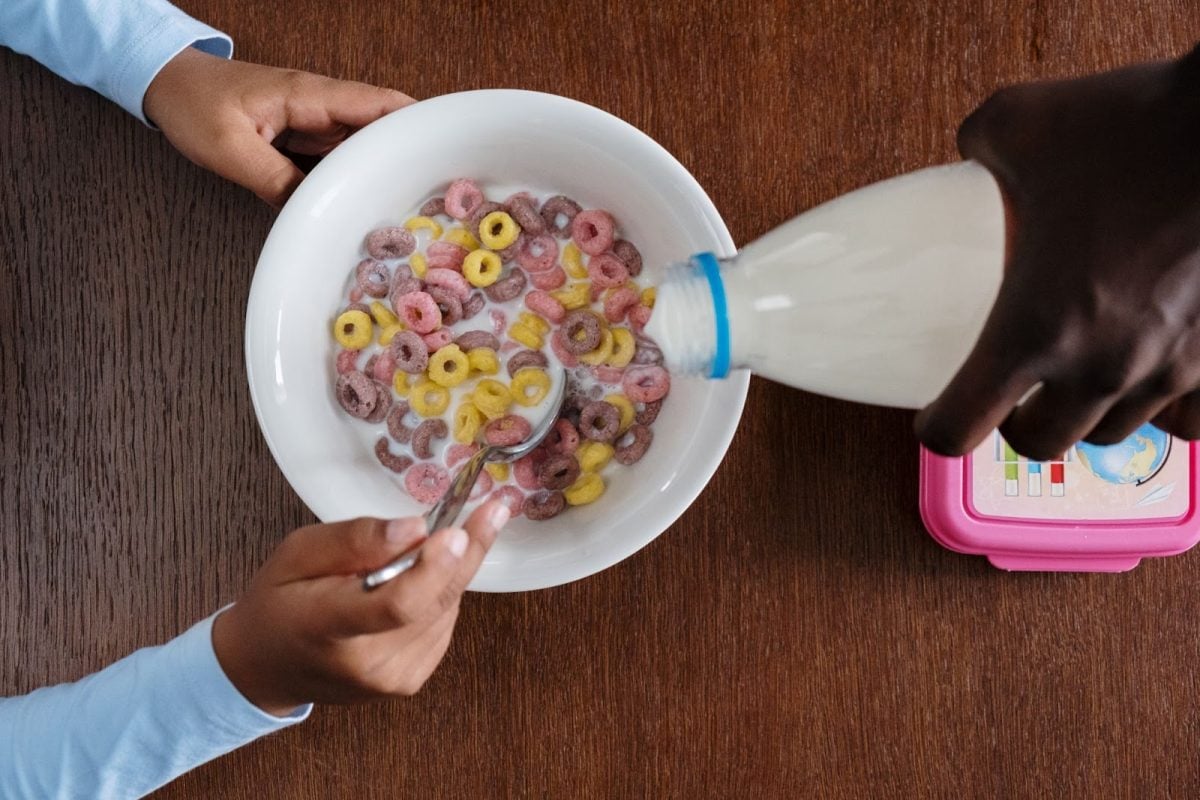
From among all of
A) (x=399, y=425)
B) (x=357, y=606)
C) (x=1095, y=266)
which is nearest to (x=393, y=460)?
(x=399, y=425)

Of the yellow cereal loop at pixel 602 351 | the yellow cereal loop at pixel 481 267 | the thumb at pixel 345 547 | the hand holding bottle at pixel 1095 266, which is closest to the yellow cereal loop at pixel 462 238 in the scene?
the yellow cereal loop at pixel 481 267

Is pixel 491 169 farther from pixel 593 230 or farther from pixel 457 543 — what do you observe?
pixel 457 543

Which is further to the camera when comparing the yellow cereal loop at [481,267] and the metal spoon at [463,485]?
the yellow cereal loop at [481,267]

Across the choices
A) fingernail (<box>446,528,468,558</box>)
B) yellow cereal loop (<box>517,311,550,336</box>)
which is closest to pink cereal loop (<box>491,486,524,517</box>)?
yellow cereal loop (<box>517,311,550,336</box>)

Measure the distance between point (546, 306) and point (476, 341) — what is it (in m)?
0.05

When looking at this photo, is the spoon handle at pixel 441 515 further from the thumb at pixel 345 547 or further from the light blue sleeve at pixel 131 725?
the light blue sleeve at pixel 131 725

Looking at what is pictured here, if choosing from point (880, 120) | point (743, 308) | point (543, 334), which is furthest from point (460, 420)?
point (880, 120)

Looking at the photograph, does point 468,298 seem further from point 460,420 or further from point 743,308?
point 743,308

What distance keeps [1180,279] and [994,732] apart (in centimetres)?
43

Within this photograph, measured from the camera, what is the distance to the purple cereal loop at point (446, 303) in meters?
0.59

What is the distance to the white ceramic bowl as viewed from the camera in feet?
1.68

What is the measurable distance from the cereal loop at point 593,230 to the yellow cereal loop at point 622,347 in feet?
0.18

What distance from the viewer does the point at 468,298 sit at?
595 millimetres

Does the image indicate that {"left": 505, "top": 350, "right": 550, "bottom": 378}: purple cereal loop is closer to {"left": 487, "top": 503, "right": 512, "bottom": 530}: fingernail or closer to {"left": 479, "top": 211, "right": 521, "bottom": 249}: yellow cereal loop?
{"left": 479, "top": 211, "right": 521, "bottom": 249}: yellow cereal loop
